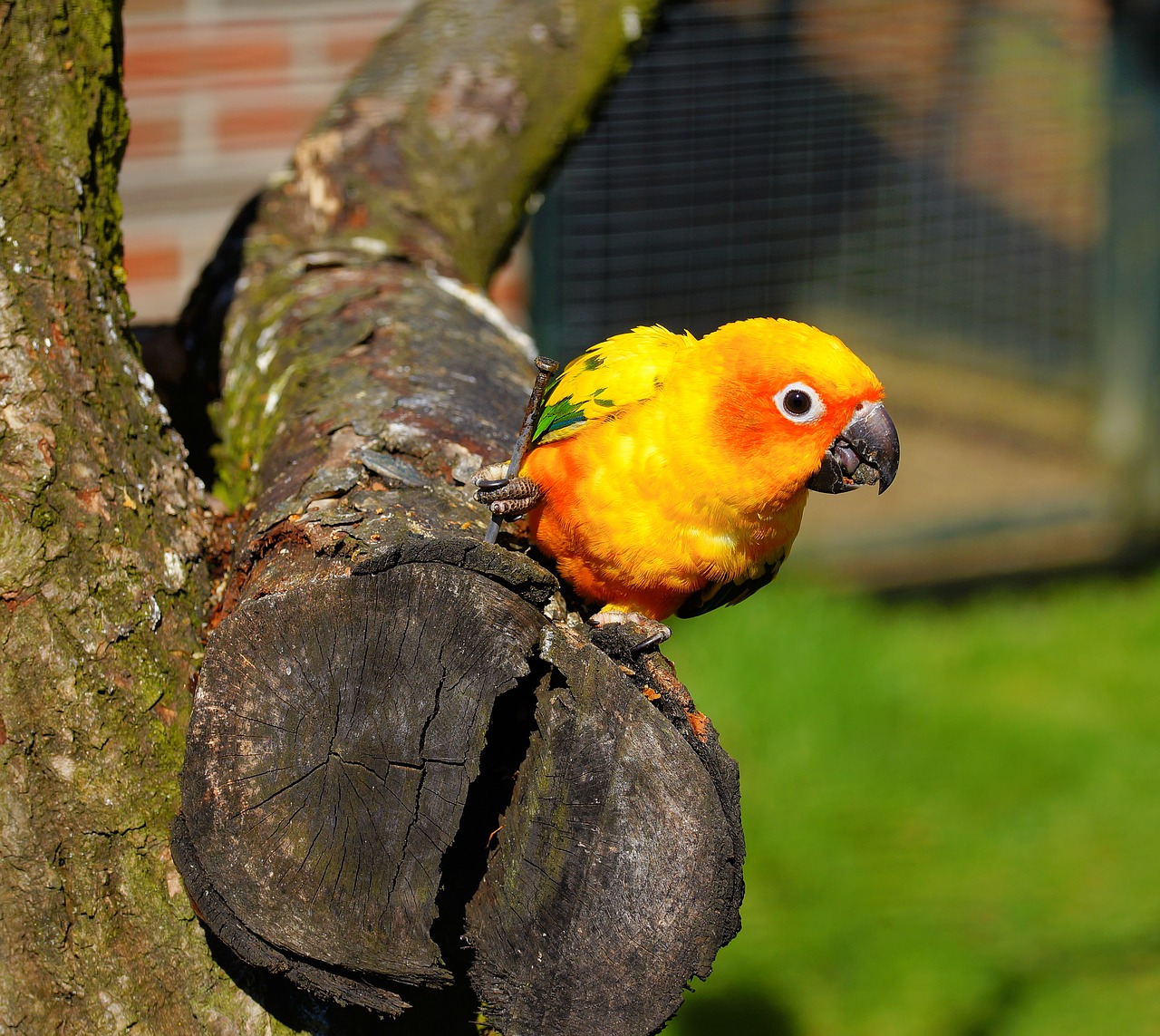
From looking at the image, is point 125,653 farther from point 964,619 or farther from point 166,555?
point 964,619

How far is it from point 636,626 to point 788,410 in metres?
0.50

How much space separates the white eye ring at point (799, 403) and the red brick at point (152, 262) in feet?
12.8

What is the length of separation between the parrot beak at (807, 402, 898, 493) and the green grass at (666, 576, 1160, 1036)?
8.00ft

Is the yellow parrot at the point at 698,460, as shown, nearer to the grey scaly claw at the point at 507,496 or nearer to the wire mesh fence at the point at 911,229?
the grey scaly claw at the point at 507,496

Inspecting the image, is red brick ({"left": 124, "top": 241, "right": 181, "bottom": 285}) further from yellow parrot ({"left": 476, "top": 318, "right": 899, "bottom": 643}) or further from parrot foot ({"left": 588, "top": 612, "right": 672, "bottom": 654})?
parrot foot ({"left": 588, "top": 612, "right": 672, "bottom": 654})

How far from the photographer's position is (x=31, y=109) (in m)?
1.93

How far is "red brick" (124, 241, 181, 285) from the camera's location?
526 centimetres

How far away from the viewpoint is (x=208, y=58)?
5188 millimetres

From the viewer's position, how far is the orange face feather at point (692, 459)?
222 cm

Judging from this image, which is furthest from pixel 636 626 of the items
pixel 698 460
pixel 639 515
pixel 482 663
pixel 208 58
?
pixel 208 58

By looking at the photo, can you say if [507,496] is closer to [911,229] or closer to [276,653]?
[276,653]

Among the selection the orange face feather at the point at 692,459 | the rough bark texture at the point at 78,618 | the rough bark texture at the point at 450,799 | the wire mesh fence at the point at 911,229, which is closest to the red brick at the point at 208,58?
the wire mesh fence at the point at 911,229

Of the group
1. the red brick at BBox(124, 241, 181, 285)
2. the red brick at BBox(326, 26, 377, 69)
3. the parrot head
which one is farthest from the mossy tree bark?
the red brick at BBox(326, 26, 377, 69)

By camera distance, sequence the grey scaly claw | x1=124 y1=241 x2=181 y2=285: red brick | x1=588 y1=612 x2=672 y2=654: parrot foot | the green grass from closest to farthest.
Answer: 1. x1=588 y1=612 x2=672 y2=654: parrot foot
2. the grey scaly claw
3. the green grass
4. x1=124 y1=241 x2=181 y2=285: red brick
